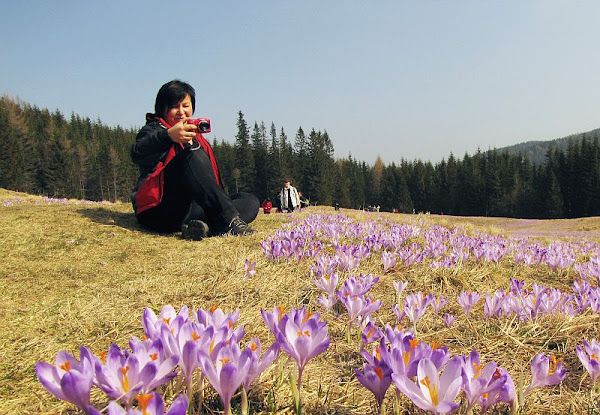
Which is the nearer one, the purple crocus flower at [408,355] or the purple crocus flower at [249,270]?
the purple crocus flower at [408,355]

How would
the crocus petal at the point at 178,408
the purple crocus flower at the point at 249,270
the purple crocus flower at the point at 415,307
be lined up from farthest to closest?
the purple crocus flower at the point at 249,270 → the purple crocus flower at the point at 415,307 → the crocus petal at the point at 178,408

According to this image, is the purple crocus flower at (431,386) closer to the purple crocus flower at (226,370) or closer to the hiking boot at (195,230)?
the purple crocus flower at (226,370)

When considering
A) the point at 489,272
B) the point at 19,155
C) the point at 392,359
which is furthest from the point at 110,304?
the point at 19,155

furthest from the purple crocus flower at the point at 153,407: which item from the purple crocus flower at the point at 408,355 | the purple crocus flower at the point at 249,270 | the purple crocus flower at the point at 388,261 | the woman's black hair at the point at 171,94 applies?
the woman's black hair at the point at 171,94

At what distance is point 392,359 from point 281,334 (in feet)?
1.08

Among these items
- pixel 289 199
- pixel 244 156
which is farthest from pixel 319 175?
pixel 289 199

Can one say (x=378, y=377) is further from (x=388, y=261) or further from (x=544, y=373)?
(x=388, y=261)

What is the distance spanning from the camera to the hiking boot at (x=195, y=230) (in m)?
4.57

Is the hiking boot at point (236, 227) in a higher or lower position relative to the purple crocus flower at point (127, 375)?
higher

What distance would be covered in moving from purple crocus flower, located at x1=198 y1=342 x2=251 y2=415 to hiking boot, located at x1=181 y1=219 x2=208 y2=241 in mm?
3562

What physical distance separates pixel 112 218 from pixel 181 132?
7.43 ft

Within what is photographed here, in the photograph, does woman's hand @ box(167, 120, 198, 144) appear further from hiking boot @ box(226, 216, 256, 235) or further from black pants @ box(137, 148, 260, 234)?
hiking boot @ box(226, 216, 256, 235)

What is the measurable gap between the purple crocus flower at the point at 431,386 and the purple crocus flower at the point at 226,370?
39 centimetres

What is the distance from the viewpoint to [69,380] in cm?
93
